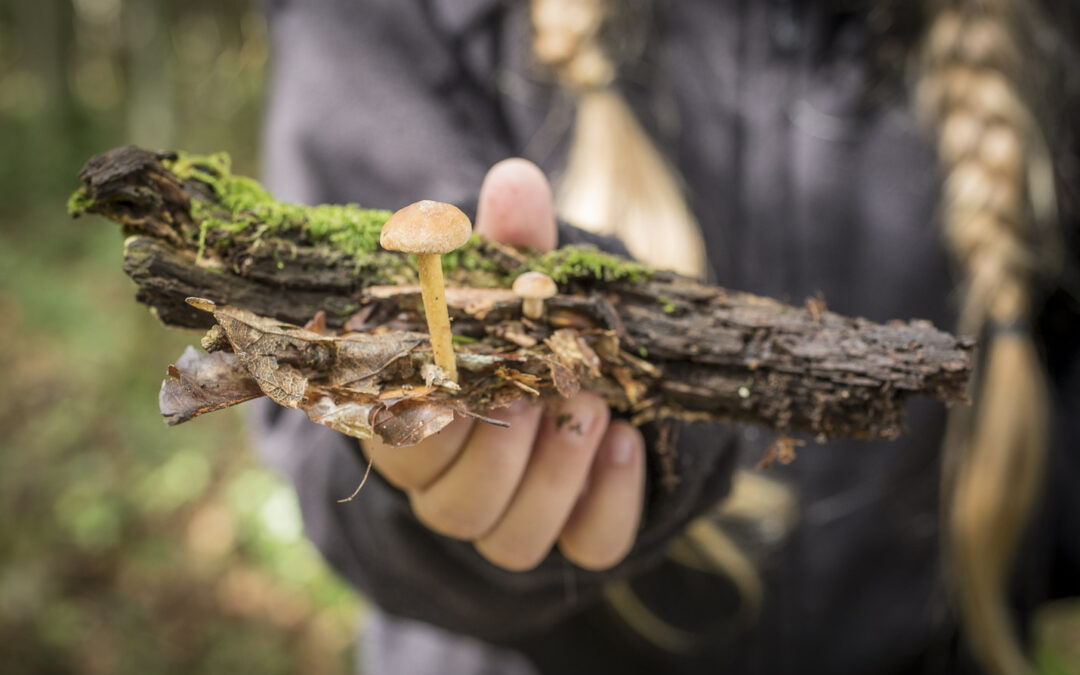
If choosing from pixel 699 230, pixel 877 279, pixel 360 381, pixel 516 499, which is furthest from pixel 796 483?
pixel 360 381

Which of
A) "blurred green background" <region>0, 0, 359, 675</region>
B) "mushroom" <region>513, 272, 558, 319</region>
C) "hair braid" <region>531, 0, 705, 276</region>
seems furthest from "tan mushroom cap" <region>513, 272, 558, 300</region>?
"blurred green background" <region>0, 0, 359, 675</region>

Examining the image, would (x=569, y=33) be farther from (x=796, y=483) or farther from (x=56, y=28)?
(x=56, y=28)

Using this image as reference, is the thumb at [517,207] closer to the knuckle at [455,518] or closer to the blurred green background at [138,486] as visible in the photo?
the knuckle at [455,518]

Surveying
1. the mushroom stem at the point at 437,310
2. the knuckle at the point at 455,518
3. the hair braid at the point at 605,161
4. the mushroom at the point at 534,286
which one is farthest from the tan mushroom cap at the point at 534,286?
the hair braid at the point at 605,161

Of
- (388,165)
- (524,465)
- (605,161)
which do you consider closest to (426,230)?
(524,465)

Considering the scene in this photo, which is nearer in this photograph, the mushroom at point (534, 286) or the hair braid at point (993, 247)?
the mushroom at point (534, 286)

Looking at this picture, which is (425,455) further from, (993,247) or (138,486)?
(138,486)
